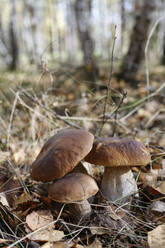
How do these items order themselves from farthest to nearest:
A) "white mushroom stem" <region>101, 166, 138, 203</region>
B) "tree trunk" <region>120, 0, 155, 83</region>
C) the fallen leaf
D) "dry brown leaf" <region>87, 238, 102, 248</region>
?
"tree trunk" <region>120, 0, 155, 83</region>, "white mushroom stem" <region>101, 166, 138, 203</region>, the fallen leaf, "dry brown leaf" <region>87, 238, 102, 248</region>

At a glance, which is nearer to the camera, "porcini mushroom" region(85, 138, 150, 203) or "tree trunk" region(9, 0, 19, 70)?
"porcini mushroom" region(85, 138, 150, 203)

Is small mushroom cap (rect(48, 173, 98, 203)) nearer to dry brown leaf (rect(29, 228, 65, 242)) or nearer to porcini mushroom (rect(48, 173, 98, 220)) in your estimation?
porcini mushroom (rect(48, 173, 98, 220))

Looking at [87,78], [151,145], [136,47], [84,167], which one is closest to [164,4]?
[136,47]

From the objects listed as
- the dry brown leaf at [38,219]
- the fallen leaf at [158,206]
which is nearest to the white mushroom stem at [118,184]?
the fallen leaf at [158,206]

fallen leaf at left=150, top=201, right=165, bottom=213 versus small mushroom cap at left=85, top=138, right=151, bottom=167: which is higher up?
small mushroom cap at left=85, top=138, right=151, bottom=167

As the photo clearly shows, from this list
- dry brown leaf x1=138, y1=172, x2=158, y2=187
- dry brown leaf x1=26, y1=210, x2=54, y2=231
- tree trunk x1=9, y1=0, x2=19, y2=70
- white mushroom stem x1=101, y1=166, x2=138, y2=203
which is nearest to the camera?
dry brown leaf x1=26, y1=210, x2=54, y2=231

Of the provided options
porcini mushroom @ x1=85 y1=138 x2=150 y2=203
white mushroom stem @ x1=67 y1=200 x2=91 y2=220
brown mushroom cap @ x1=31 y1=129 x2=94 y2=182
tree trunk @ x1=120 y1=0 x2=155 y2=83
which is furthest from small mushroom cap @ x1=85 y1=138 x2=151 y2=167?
tree trunk @ x1=120 y1=0 x2=155 y2=83
